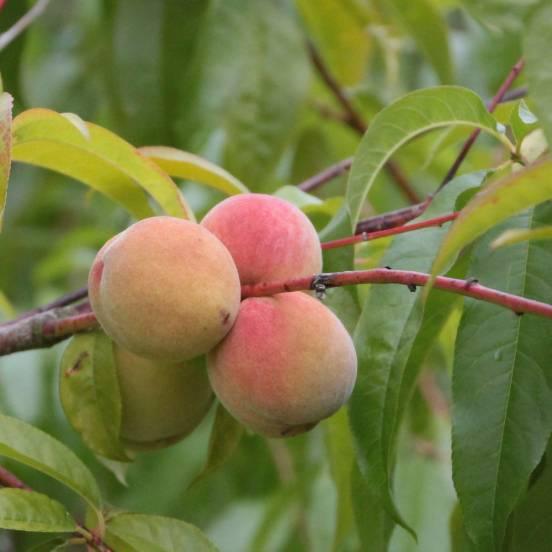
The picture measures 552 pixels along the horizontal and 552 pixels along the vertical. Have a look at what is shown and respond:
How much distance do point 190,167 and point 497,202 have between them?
1.61ft

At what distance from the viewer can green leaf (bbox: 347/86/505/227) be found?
0.92 meters

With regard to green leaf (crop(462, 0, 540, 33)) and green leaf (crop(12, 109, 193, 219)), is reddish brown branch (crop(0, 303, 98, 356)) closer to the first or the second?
green leaf (crop(12, 109, 193, 219))

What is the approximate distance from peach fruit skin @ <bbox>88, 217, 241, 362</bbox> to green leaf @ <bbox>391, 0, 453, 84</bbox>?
989 mm

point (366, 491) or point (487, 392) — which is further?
point (366, 491)

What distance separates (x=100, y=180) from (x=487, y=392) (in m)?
0.46

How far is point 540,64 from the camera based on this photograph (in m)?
0.69

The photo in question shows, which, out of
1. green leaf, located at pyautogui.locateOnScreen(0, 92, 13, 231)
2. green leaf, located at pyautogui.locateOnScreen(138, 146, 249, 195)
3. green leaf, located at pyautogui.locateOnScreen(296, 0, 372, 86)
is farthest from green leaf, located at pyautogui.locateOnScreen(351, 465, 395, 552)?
green leaf, located at pyautogui.locateOnScreen(296, 0, 372, 86)

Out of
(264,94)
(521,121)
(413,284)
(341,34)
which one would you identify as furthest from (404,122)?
(341,34)

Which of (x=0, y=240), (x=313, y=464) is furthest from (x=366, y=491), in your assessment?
(x=0, y=240)

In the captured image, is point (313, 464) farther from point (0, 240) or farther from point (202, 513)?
point (0, 240)

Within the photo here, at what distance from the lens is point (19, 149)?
99 cm

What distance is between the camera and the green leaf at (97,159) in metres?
0.93

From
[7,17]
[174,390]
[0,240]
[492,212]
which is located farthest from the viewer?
[0,240]

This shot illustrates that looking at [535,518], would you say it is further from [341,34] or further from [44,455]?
[341,34]
